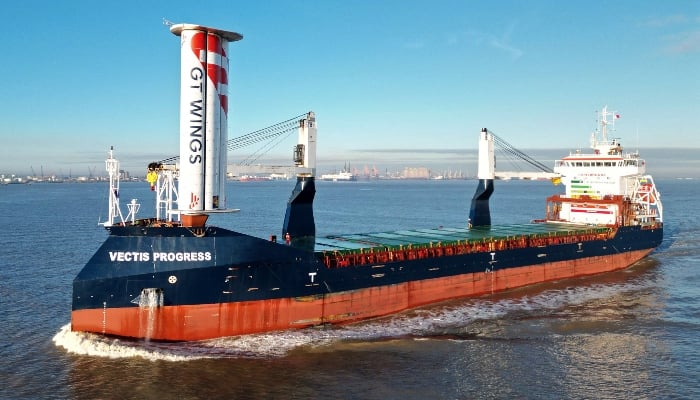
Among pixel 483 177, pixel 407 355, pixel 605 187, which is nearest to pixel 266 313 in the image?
pixel 407 355

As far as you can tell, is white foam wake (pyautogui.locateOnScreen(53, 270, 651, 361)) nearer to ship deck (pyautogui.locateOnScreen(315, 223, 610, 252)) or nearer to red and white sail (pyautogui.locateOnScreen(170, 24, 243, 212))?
ship deck (pyautogui.locateOnScreen(315, 223, 610, 252))

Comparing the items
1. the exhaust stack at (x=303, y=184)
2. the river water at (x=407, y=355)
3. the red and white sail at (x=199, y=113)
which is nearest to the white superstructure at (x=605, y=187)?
the river water at (x=407, y=355)

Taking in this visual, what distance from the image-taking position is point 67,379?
18.3 metres

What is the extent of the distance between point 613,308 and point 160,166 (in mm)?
25119

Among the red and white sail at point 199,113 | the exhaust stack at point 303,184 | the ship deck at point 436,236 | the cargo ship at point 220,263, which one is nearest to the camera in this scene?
the cargo ship at point 220,263

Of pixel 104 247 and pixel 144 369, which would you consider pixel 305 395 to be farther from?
pixel 104 247

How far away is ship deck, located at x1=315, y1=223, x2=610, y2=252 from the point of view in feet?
94.6

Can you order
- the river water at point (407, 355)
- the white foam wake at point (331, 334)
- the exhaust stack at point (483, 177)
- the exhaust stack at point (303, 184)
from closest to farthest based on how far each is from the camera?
the river water at point (407, 355), the white foam wake at point (331, 334), the exhaust stack at point (303, 184), the exhaust stack at point (483, 177)

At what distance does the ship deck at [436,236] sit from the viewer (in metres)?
28.8

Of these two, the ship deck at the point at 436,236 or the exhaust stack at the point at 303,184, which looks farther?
the exhaust stack at the point at 303,184

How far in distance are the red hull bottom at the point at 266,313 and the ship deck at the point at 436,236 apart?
2.46 m

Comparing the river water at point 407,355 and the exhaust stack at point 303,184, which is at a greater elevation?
the exhaust stack at point 303,184

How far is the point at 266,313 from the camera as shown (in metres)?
22.8

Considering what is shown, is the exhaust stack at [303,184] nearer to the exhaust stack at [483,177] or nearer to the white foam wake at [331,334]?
the white foam wake at [331,334]
